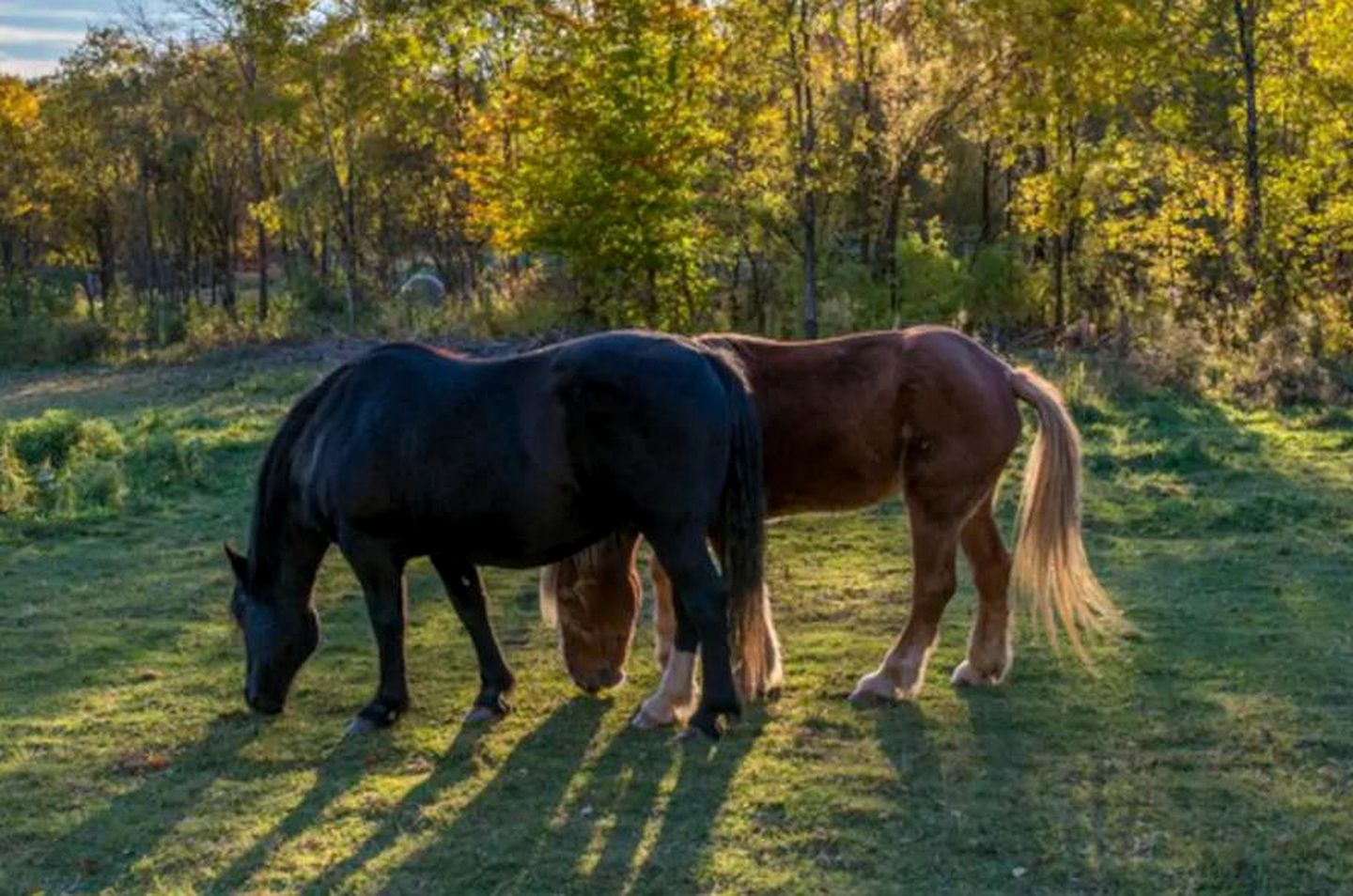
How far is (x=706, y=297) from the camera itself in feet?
66.8

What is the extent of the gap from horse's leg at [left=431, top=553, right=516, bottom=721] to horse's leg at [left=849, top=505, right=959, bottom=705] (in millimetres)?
1549

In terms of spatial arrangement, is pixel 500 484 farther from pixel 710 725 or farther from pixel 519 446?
pixel 710 725

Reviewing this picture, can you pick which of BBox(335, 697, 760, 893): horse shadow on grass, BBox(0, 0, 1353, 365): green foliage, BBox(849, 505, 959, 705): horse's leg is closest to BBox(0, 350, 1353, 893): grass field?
BBox(335, 697, 760, 893): horse shadow on grass

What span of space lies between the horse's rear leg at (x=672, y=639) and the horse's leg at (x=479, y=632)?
719mm

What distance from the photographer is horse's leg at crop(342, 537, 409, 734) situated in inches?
232

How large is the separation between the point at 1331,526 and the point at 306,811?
7.04 meters

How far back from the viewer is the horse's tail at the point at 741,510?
5.61 m

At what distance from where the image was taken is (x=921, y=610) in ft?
20.1

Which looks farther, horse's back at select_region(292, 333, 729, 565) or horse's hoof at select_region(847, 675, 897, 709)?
horse's hoof at select_region(847, 675, 897, 709)

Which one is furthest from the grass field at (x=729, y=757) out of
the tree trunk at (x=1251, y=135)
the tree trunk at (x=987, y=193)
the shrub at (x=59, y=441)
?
the tree trunk at (x=987, y=193)

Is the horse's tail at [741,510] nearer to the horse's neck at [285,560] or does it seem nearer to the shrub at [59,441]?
the horse's neck at [285,560]

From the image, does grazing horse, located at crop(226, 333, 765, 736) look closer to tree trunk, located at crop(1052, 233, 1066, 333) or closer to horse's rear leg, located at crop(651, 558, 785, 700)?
horse's rear leg, located at crop(651, 558, 785, 700)

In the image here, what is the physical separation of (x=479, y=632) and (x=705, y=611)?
1188mm

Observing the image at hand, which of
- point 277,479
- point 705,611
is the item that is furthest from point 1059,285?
point 277,479
